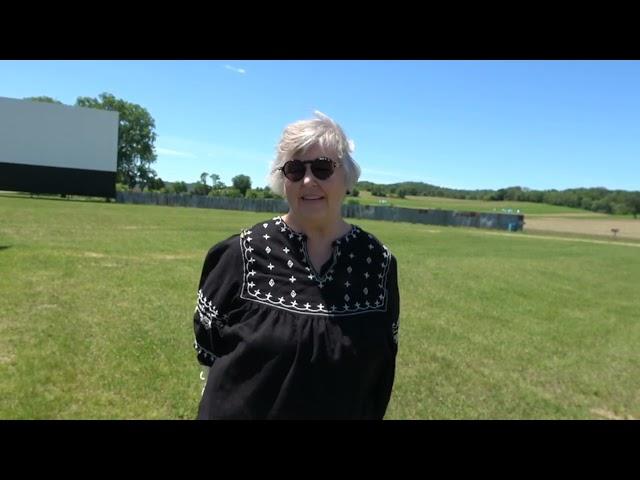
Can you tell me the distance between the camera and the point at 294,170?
6.27 feet

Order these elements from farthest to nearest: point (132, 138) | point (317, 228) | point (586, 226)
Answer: point (586, 226) → point (132, 138) → point (317, 228)

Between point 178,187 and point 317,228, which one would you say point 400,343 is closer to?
point 317,228

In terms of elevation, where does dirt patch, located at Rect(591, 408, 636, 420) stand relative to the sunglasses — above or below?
below

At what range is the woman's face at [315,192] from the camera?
74.5 inches

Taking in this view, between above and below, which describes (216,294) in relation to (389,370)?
above

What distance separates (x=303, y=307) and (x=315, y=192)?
0.45m

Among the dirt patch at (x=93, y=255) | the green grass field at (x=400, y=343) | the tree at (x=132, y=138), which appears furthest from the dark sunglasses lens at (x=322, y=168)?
the tree at (x=132, y=138)

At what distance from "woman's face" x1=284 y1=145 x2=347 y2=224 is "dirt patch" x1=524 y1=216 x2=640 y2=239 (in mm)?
60053

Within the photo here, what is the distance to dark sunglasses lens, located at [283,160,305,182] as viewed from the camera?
1898 millimetres

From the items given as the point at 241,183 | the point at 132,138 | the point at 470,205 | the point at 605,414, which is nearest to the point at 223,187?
the point at 241,183

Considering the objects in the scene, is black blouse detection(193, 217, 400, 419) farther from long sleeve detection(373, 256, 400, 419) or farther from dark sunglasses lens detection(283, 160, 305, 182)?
dark sunglasses lens detection(283, 160, 305, 182)

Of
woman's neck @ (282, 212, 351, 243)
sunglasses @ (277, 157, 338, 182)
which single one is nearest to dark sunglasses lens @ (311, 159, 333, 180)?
sunglasses @ (277, 157, 338, 182)
